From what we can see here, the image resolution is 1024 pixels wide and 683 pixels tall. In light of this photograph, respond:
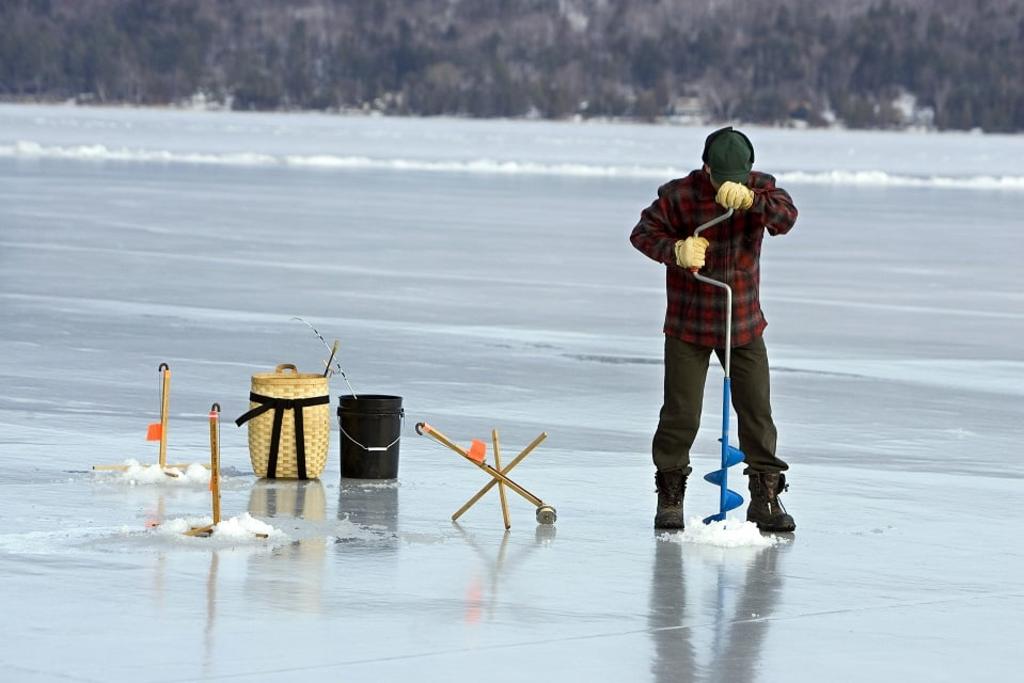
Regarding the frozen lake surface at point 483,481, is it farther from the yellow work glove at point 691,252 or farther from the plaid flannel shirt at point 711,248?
the yellow work glove at point 691,252

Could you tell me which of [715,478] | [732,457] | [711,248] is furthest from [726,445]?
[711,248]

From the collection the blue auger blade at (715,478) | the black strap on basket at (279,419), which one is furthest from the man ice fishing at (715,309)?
the black strap on basket at (279,419)

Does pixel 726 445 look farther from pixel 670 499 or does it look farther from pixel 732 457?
pixel 670 499

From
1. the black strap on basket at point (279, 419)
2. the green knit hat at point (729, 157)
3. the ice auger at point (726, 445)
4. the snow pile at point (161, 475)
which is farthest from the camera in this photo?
the black strap on basket at point (279, 419)

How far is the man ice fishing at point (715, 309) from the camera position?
26.8 feet

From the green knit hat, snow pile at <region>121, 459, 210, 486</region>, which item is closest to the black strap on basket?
snow pile at <region>121, 459, 210, 486</region>

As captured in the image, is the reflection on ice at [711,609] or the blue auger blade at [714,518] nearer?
the reflection on ice at [711,609]

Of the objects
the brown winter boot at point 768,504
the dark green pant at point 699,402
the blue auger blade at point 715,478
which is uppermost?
the dark green pant at point 699,402

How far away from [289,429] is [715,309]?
199cm

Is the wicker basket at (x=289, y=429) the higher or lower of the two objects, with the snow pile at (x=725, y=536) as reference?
higher

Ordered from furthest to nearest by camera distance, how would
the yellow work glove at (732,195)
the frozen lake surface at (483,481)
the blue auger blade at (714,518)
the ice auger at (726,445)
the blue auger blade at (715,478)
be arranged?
the blue auger blade at (715,478)
the blue auger blade at (714,518)
the ice auger at (726,445)
the yellow work glove at (732,195)
the frozen lake surface at (483,481)

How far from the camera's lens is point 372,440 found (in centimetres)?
938

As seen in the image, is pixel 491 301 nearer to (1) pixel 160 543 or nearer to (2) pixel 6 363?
(2) pixel 6 363

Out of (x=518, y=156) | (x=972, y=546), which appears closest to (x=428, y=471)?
(x=972, y=546)
